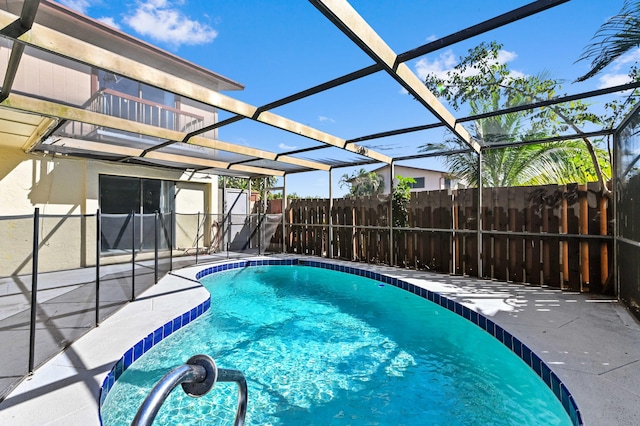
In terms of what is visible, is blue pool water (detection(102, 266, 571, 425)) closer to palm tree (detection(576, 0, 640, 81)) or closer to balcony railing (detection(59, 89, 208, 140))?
balcony railing (detection(59, 89, 208, 140))

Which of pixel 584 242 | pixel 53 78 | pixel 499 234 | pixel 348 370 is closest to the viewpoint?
pixel 348 370

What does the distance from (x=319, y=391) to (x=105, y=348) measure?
2072mm

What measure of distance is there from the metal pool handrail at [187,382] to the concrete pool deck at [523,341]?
1578mm

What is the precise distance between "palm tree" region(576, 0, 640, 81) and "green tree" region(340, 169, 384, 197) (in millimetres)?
17759

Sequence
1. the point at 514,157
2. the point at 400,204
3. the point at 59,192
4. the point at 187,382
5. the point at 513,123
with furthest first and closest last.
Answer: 1. the point at 514,157
2. the point at 400,204
3. the point at 59,192
4. the point at 513,123
5. the point at 187,382

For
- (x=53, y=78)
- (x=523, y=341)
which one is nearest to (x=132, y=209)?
(x=53, y=78)

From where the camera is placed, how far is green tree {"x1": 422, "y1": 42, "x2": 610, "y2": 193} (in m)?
5.24

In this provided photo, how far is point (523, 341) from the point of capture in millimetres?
3066

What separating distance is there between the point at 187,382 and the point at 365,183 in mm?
21772

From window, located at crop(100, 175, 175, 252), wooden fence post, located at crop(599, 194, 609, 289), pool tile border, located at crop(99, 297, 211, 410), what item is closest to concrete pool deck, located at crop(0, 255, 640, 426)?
pool tile border, located at crop(99, 297, 211, 410)

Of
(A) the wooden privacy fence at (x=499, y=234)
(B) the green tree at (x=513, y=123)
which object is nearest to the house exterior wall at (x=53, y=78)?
(B) the green tree at (x=513, y=123)

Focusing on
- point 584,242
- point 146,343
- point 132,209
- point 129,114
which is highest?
point 129,114

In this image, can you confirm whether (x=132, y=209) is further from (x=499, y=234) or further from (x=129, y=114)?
(x=499, y=234)

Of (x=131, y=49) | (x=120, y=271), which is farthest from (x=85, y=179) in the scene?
(x=131, y=49)
